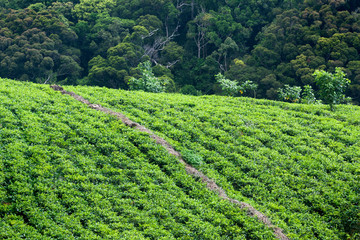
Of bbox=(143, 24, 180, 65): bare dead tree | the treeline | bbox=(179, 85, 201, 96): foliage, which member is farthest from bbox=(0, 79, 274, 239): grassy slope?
bbox=(143, 24, 180, 65): bare dead tree

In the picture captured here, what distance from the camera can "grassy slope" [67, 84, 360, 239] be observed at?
36.3 ft

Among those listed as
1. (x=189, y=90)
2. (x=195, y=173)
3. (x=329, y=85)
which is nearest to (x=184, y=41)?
(x=189, y=90)

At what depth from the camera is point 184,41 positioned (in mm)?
40594

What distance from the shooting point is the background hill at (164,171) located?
9359 millimetres

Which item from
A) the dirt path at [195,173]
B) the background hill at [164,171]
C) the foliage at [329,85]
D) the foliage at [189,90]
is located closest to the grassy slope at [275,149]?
the background hill at [164,171]

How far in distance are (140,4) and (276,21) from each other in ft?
50.0

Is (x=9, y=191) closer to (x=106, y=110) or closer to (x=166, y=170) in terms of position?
(x=166, y=170)

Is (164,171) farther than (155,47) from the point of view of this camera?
No

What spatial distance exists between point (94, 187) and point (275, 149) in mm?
7206

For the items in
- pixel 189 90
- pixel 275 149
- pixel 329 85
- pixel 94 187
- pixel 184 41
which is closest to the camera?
pixel 94 187

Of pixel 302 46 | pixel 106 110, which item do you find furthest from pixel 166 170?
pixel 302 46

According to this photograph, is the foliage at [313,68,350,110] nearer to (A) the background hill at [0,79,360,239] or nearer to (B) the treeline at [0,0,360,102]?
(A) the background hill at [0,79,360,239]

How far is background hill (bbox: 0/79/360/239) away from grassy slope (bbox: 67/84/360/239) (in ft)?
0.14

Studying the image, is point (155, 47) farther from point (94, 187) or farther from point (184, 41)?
point (94, 187)
